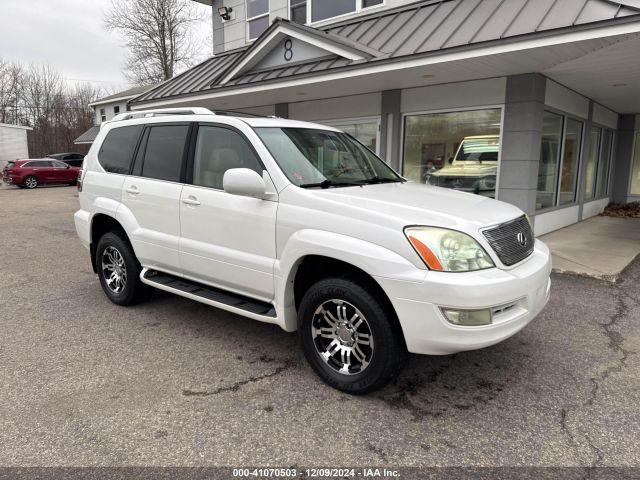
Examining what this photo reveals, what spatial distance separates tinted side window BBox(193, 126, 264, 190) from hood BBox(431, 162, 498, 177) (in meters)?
6.05

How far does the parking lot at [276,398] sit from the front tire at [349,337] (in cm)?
16

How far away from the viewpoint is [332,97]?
417 inches

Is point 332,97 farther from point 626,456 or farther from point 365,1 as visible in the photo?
point 626,456

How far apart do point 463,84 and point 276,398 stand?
7250 mm

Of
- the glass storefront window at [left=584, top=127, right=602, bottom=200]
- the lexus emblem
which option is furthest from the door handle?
the glass storefront window at [left=584, top=127, right=602, bottom=200]

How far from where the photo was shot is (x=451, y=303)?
2791 millimetres

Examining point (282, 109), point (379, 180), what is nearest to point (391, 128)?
point (282, 109)

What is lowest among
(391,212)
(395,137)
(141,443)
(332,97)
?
(141,443)

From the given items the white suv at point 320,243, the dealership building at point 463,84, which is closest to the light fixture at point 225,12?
the dealership building at point 463,84

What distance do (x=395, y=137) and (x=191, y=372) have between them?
7376 mm

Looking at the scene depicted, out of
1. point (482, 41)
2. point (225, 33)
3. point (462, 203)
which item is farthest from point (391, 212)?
point (225, 33)

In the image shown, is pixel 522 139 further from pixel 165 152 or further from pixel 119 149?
pixel 119 149

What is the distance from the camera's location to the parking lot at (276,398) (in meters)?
2.68

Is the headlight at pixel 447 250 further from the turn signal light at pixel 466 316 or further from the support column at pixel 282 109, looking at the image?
the support column at pixel 282 109
